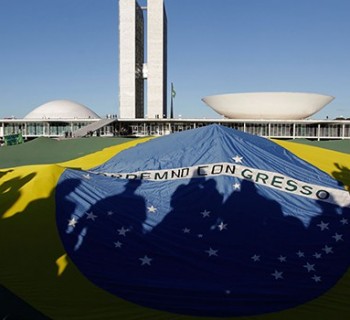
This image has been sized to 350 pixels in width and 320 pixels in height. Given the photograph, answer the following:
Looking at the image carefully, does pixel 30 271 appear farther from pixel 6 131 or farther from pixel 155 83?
pixel 155 83

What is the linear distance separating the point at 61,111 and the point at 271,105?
43.0 m

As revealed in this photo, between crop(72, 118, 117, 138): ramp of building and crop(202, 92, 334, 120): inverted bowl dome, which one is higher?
crop(202, 92, 334, 120): inverted bowl dome

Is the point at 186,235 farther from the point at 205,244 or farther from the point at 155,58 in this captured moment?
the point at 155,58

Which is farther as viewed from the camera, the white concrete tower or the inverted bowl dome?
the white concrete tower

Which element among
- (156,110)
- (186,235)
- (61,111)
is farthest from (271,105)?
(186,235)

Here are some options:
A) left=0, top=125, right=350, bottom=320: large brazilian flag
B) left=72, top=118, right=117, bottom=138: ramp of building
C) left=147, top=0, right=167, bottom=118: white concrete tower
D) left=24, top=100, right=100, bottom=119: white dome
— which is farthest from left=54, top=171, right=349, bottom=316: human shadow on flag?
left=24, top=100, right=100, bottom=119: white dome

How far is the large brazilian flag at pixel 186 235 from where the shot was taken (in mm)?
3938

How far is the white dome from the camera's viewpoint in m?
68.7

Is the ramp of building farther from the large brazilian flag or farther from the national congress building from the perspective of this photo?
the large brazilian flag

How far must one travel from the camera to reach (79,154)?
485 inches

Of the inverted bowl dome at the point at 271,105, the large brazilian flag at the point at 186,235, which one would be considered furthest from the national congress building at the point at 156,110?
the large brazilian flag at the point at 186,235

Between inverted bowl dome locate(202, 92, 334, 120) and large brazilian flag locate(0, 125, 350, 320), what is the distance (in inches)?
1898

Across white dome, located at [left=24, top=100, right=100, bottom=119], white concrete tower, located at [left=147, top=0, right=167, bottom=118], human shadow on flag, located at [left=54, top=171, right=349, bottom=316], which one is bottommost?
human shadow on flag, located at [left=54, top=171, right=349, bottom=316]

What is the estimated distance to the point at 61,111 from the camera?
7019 centimetres
